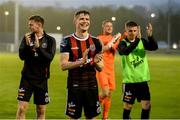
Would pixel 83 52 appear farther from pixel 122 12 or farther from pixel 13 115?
pixel 122 12

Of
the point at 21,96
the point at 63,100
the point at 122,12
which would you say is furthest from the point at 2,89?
the point at 122,12

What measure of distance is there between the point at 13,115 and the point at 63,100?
3.84 meters

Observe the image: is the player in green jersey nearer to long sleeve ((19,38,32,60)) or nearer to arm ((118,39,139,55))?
arm ((118,39,139,55))

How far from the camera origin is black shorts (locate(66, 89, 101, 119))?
24.6 ft

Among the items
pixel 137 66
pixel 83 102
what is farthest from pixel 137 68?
pixel 83 102

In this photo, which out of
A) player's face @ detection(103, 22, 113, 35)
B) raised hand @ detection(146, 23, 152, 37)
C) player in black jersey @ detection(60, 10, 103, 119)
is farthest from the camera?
player's face @ detection(103, 22, 113, 35)

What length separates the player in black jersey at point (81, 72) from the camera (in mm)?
7426

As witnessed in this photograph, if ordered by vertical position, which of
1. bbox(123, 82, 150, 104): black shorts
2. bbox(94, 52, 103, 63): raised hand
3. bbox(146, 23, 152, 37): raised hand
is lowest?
bbox(123, 82, 150, 104): black shorts

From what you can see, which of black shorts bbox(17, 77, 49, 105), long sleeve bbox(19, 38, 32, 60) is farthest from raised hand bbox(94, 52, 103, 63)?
black shorts bbox(17, 77, 49, 105)

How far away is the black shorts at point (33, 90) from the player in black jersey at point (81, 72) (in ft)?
5.65

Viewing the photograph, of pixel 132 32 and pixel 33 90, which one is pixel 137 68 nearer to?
pixel 132 32

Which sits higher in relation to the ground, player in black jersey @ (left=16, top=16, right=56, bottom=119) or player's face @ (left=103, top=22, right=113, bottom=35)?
player's face @ (left=103, top=22, right=113, bottom=35)

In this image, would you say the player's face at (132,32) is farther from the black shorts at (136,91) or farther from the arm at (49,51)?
the arm at (49,51)

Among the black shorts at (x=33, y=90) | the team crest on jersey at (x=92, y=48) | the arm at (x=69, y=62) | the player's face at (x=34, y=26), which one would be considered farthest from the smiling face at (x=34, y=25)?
the team crest on jersey at (x=92, y=48)
